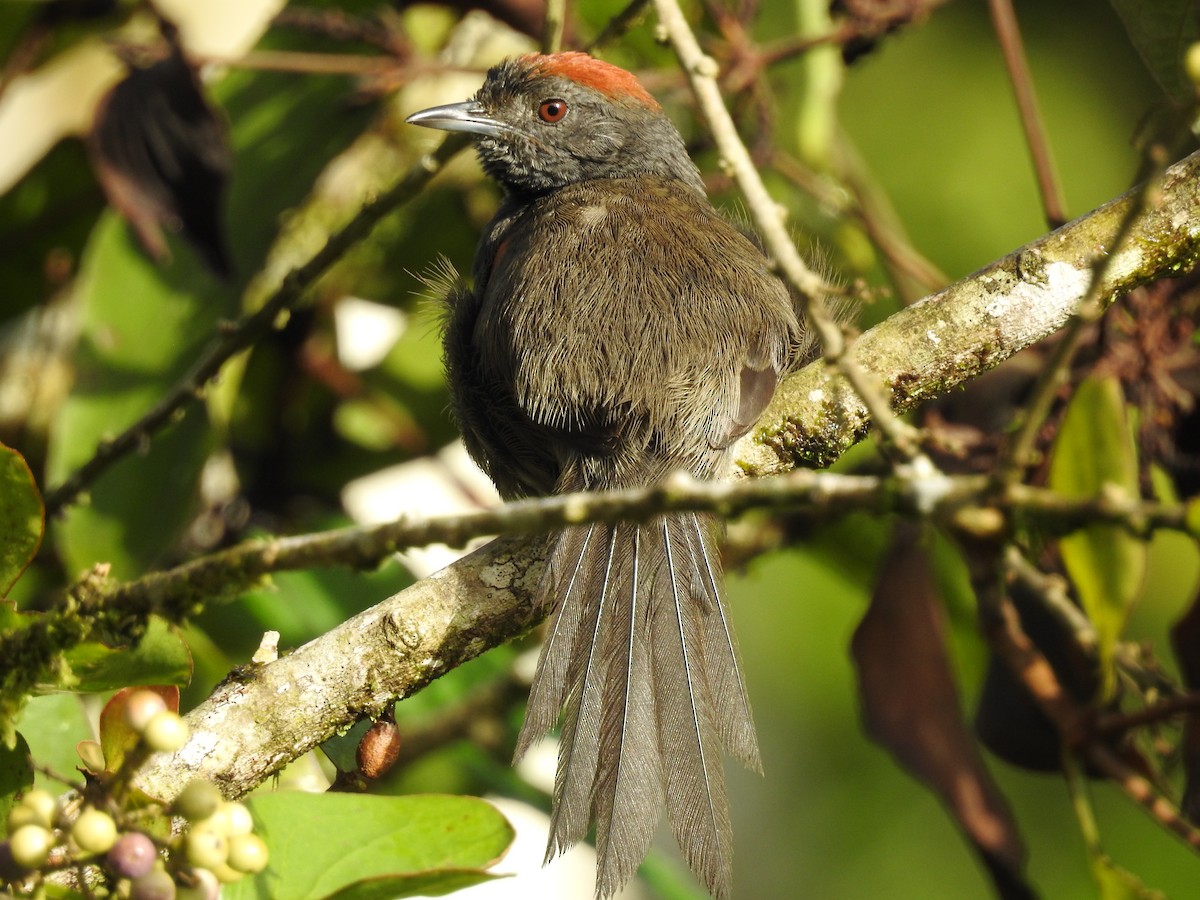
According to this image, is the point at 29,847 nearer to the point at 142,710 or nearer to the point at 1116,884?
the point at 142,710

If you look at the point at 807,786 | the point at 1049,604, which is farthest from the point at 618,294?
the point at 807,786

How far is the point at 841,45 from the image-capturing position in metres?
3.92

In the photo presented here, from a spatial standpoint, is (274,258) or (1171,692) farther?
(274,258)

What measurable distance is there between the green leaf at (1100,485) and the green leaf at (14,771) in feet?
7.31

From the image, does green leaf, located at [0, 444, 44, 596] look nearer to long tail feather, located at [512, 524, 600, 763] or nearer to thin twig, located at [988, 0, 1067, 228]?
long tail feather, located at [512, 524, 600, 763]

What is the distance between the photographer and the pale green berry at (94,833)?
1643 millimetres

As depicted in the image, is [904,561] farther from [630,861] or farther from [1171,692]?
[630,861]

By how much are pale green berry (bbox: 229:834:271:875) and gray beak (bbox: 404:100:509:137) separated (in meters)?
2.56

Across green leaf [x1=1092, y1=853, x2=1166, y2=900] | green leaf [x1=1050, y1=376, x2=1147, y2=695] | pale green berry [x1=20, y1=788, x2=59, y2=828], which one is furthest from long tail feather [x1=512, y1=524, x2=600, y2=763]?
green leaf [x1=1092, y1=853, x2=1166, y2=900]

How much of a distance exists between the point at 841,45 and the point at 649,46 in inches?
32.9

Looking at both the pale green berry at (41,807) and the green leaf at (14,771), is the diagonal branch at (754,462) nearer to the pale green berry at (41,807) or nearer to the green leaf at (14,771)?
the green leaf at (14,771)

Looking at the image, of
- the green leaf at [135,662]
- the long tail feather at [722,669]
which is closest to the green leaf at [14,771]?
the green leaf at [135,662]

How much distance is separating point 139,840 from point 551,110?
3164mm

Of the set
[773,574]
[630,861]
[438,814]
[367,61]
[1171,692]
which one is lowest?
[773,574]
